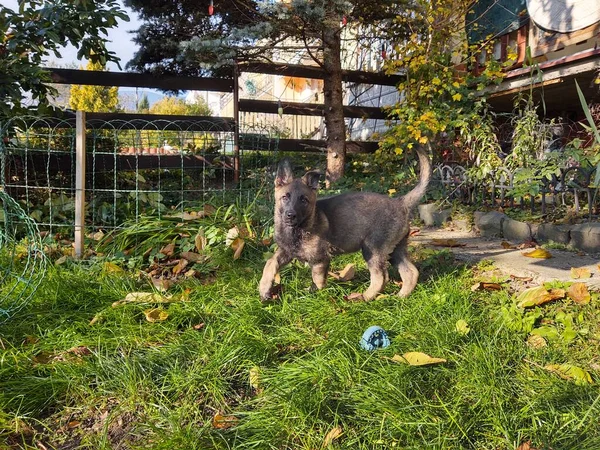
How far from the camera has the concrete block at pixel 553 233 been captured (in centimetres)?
524

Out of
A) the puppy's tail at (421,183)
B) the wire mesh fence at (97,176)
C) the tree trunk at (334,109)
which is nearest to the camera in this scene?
the puppy's tail at (421,183)

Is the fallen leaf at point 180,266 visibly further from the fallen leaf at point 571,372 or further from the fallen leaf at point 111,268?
the fallen leaf at point 571,372

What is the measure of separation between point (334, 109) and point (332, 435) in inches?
323

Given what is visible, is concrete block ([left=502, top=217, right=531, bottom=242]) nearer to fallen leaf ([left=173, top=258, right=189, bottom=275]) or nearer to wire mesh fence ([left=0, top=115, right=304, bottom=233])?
wire mesh fence ([left=0, top=115, right=304, bottom=233])

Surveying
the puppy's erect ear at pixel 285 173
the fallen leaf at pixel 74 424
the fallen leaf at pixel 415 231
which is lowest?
the fallen leaf at pixel 74 424

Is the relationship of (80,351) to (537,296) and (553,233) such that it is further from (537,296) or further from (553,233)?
(553,233)

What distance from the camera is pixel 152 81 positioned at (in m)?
9.12

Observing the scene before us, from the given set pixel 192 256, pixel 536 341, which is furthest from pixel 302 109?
pixel 536 341

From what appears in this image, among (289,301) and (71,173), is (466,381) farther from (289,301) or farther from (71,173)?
(71,173)

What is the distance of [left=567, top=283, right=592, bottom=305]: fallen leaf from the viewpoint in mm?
3393

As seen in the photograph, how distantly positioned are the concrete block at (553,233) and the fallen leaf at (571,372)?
2971mm

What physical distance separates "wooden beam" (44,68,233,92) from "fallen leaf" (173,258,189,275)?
17.8 ft

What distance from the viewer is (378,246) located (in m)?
4.01

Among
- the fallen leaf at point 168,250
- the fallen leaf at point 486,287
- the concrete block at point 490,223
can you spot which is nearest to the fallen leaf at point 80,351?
the fallen leaf at point 168,250
